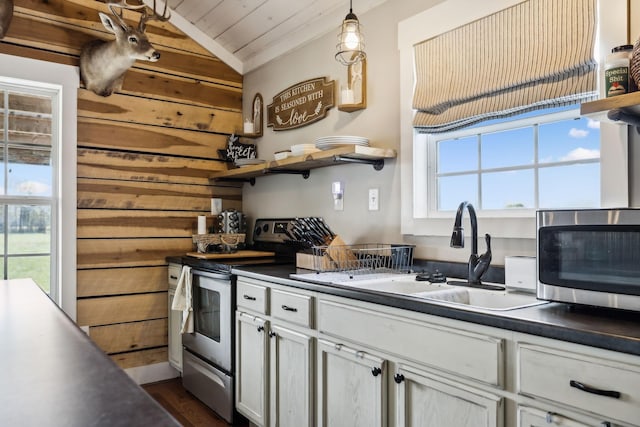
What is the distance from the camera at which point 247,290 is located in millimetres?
2529

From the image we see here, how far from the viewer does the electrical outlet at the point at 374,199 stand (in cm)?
267

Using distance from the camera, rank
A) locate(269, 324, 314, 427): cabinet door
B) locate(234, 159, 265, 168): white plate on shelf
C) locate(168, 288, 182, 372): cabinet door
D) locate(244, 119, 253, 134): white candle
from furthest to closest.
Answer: locate(244, 119, 253, 134): white candle < locate(234, 159, 265, 168): white plate on shelf < locate(168, 288, 182, 372): cabinet door < locate(269, 324, 314, 427): cabinet door

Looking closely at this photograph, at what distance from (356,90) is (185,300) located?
1.66 meters

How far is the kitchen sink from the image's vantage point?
1.73 m

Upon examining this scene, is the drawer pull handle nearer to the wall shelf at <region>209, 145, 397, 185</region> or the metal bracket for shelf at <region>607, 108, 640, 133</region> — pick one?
the metal bracket for shelf at <region>607, 108, 640, 133</region>

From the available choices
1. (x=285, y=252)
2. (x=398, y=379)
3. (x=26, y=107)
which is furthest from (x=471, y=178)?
(x=26, y=107)

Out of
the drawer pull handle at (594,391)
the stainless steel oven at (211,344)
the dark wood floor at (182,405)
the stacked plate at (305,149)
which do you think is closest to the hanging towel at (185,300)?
the stainless steel oven at (211,344)

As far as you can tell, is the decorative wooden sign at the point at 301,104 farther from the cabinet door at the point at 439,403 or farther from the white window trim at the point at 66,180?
the cabinet door at the point at 439,403

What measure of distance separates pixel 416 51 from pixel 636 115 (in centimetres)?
119

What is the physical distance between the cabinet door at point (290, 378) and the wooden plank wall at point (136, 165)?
149 centimetres

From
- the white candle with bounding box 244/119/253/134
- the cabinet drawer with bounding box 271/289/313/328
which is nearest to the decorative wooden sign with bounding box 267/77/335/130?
the white candle with bounding box 244/119/253/134

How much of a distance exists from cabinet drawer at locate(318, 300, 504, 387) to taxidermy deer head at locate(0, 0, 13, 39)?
8.17 feet

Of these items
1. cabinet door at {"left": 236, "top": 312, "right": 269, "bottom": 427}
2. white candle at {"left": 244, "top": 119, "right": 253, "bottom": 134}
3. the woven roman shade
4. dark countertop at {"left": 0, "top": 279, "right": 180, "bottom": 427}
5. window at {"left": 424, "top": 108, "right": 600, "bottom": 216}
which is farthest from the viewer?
white candle at {"left": 244, "top": 119, "right": 253, "bottom": 134}

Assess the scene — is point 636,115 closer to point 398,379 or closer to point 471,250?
point 471,250
